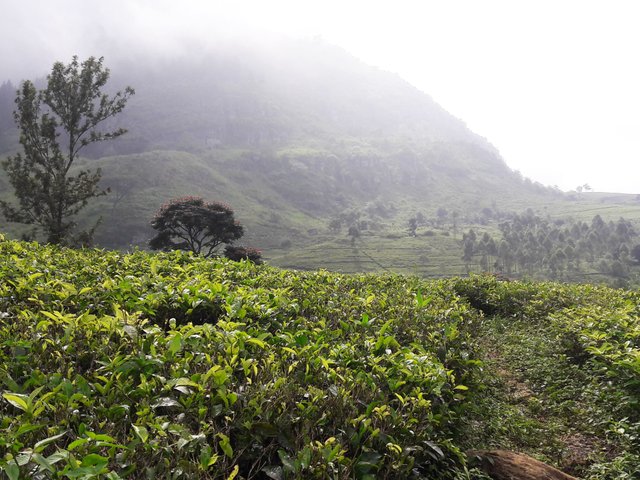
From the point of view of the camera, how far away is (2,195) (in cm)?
13525

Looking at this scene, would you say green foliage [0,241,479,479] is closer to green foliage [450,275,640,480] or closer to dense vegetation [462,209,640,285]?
green foliage [450,275,640,480]

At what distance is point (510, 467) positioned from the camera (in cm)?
411

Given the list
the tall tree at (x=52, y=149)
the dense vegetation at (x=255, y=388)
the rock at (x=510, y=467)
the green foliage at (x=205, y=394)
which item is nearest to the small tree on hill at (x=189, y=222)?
the tall tree at (x=52, y=149)

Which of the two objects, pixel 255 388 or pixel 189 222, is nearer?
pixel 255 388

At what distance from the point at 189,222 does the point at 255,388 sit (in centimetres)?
2830

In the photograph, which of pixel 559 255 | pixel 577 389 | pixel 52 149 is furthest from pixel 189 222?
pixel 559 255

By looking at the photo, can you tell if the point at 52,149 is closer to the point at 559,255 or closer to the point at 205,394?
the point at 205,394

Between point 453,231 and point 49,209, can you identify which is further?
point 453,231

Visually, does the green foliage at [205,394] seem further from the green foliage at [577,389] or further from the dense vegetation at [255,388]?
the green foliage at [577,389]

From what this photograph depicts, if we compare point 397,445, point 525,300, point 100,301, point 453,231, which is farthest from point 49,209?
point 453,231

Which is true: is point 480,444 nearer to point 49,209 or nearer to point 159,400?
Result: point 159,400

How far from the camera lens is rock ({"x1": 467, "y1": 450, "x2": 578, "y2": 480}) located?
404cm

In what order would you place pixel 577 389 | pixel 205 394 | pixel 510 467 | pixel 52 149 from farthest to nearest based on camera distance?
pixel 52 149, pixel 577 389, pixel 510 467, pixel 205 394

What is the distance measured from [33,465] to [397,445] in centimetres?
211
